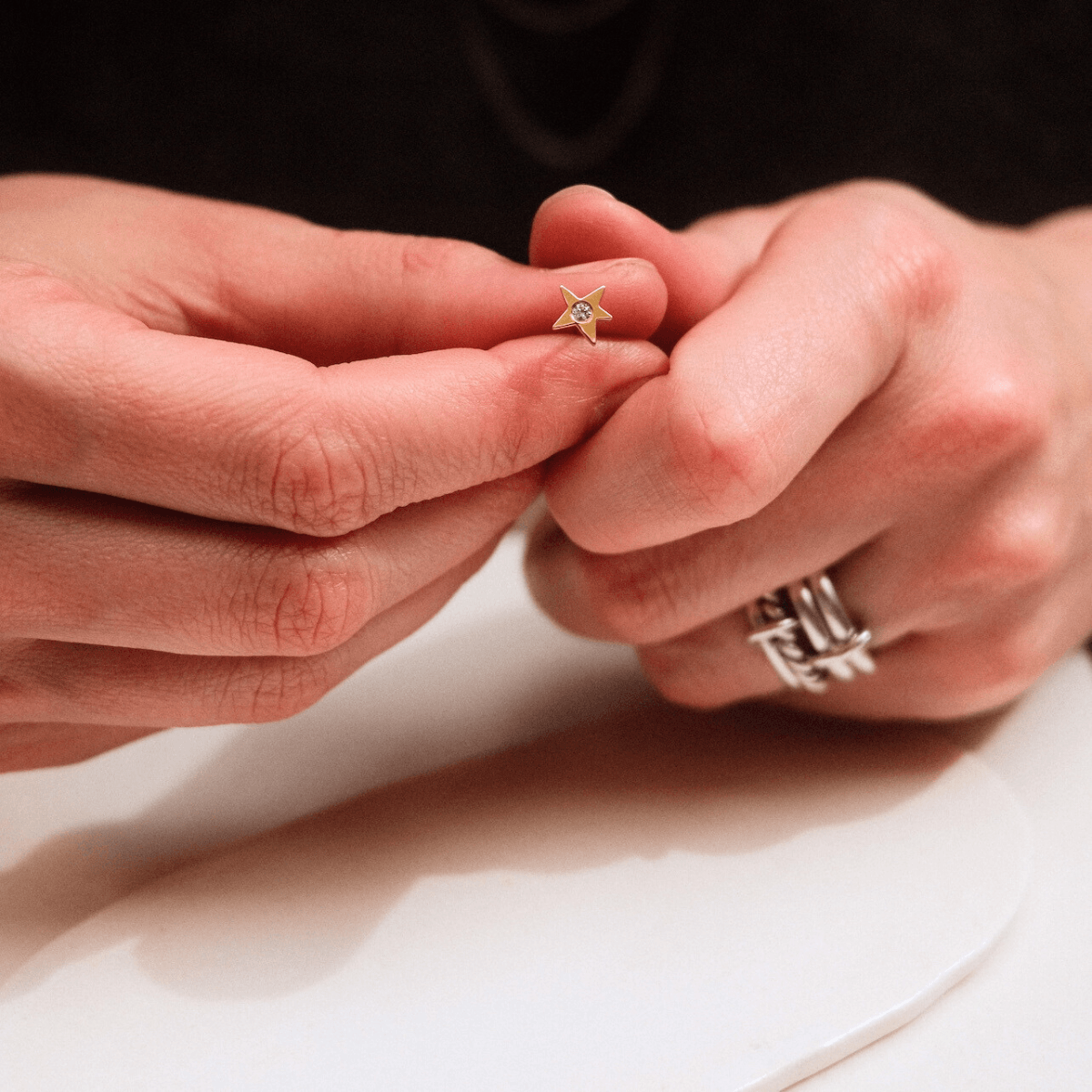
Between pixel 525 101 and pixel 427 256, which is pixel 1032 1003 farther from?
pixel 525 101

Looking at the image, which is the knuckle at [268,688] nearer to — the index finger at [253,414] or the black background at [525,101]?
the index finger at [253,414]

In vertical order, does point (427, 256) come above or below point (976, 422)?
above

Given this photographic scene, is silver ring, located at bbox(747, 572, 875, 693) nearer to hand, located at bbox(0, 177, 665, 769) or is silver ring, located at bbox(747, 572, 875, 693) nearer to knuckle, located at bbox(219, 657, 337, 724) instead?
hand, located at bbox(0, 177, 665, 769)

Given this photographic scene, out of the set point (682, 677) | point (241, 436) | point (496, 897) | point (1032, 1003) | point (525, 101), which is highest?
point (525, 101)

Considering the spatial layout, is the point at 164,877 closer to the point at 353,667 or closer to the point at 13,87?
the point at 353,667

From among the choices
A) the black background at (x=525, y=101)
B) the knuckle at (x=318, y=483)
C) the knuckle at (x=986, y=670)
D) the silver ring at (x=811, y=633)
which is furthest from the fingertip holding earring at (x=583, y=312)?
the black background at (x=525, y=101)

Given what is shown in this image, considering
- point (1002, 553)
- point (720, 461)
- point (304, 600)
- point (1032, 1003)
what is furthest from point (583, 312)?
point (1032, 1003)
